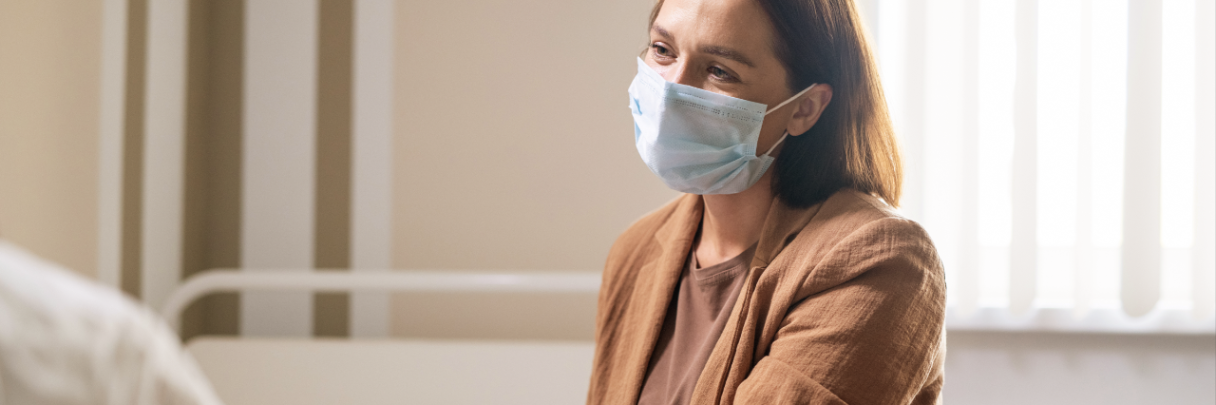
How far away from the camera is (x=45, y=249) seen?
1.45m

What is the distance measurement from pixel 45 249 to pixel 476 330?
36.3 inches

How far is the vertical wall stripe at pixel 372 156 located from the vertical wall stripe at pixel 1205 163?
193cm

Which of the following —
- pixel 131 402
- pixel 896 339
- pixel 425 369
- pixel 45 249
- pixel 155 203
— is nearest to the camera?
pixel 131 402

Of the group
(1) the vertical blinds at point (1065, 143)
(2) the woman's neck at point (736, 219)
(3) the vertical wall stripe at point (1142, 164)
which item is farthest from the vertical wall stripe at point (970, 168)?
(2) the woman's neck at point (736, 219)

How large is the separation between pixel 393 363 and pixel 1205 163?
1.93m

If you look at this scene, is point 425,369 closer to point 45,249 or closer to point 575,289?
point 575,289

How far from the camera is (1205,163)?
1.70m

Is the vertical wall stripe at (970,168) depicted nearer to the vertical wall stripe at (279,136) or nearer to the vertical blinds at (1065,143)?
the vertical blinds at (1065,143)

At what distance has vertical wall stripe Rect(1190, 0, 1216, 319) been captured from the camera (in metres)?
1.68

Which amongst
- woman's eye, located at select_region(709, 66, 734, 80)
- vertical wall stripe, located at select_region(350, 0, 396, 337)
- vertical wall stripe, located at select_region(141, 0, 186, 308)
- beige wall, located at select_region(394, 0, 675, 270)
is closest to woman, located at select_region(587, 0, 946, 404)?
woman's eye, located at select_region(709, 66, 734, 80)

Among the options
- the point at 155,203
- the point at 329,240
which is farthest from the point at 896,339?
the point at 155,203

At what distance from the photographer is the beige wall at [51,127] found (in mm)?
1354

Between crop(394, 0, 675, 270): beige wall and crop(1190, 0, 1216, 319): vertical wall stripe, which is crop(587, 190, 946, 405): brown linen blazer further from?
crop(1190, 0, 1216, 319): vertical wall stripe

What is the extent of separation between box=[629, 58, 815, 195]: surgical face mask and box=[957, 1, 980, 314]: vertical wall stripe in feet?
3.36
